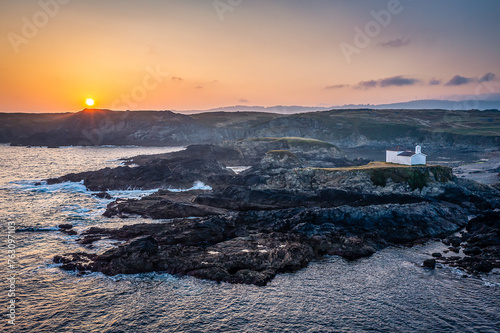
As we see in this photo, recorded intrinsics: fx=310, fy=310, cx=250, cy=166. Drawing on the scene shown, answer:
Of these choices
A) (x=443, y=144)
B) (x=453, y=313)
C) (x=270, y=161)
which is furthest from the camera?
(x=443, y=144)

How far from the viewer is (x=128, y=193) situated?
67812 mm

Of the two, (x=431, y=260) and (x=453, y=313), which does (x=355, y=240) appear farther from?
(x=453, y=313)

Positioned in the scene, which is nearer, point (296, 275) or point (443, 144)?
point (296, 275)

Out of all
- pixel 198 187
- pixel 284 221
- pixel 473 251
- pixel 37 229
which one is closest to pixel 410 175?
pixel 473 251

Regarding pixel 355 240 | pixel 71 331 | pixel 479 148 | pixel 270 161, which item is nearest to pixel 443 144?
pixel 479 148

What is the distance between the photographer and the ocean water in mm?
23062

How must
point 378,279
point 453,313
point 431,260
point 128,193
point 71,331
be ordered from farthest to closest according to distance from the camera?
point 128,193 → point 431,260 → point 378,279 → point 453,313 → point 71,331

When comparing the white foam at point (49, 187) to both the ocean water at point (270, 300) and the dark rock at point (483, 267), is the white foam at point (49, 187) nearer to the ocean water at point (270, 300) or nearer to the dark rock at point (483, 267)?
the ocean water at point (270, 300)

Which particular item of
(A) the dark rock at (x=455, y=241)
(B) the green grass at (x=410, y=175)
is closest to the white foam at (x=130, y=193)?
(B) the green grass at (x=410, y=175)

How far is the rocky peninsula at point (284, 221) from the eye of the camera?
1277 inches

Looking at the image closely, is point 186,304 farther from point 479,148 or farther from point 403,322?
point 479,148

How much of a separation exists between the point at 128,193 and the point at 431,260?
57761 mm

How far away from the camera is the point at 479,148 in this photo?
16325cm

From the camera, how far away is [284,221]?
43625 millimetres
